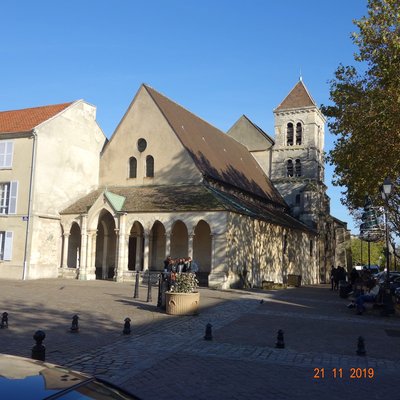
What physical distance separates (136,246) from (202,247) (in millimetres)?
4907

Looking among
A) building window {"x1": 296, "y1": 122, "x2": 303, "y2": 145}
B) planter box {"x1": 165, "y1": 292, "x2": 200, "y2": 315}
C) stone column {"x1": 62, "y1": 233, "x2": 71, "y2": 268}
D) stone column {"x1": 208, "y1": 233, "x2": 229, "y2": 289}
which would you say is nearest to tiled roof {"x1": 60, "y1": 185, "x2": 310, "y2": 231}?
stone column {"x1": 62, "y1": 233, "x2": 71, "y2": 268}

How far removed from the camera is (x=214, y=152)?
117 ft

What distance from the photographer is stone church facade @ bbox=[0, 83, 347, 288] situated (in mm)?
27922

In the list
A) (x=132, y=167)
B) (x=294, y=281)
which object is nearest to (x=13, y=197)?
(x=132, y=167)

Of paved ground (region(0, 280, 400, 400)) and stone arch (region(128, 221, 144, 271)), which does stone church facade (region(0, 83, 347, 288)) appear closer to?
stone arch (region(128, 221, 144, 271))

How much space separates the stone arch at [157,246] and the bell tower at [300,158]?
62.1 ft

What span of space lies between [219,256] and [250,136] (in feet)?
84.1

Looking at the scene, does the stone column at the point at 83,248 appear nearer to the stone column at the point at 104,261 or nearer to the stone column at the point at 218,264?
the stone column at the point at 104,261

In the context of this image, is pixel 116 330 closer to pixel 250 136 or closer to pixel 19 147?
pixel 19 147

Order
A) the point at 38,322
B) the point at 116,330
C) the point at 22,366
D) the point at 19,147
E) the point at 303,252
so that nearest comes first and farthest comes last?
the point at 22,366 < the point at 116,330 < the point at 38,322 < the point at 19,147 < the point at 303,252

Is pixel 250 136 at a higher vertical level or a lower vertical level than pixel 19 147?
higher

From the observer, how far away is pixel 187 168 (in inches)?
1192

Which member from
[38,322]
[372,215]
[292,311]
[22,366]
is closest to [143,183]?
[372,215]

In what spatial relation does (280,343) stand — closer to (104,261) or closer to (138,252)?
(138,252)
